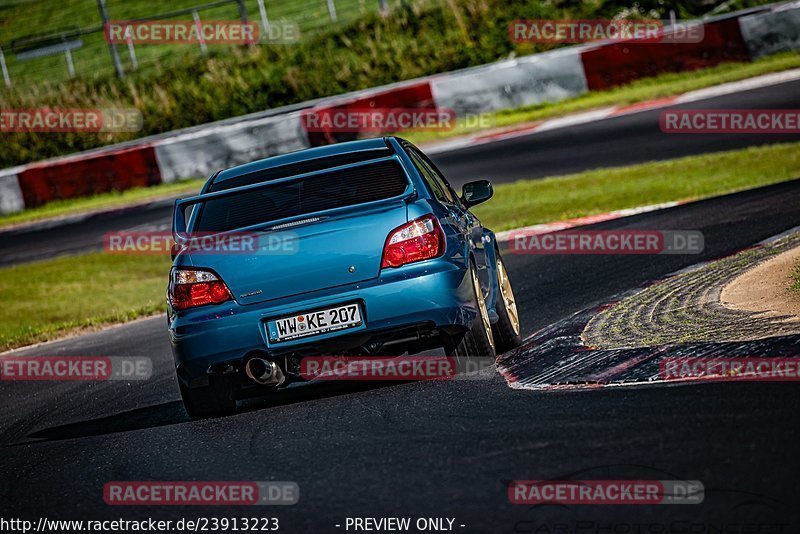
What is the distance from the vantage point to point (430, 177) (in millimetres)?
7801

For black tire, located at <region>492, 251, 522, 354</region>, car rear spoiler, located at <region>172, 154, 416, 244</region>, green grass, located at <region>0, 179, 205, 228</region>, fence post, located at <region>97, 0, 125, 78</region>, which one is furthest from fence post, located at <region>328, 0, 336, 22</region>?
car rear spoiler, located at <region>172, 154, 416, 244</region>

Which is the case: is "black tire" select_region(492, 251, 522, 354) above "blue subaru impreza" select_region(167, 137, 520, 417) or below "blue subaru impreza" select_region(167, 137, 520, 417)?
below

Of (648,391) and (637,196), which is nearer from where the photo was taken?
(648,391)

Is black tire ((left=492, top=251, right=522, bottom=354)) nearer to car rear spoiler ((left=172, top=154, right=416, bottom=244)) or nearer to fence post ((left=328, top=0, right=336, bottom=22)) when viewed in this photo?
car rear spoiler ((left=172, top=154, right=416, bottom=244))

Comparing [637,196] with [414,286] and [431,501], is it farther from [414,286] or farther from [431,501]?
[431,501]

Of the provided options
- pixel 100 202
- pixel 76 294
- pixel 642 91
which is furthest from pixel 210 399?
pixel 100 202

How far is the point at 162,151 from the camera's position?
76.7 feet

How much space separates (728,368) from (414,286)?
5.38 feet

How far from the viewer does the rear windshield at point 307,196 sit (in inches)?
273

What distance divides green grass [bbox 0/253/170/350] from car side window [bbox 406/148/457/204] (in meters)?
6.09

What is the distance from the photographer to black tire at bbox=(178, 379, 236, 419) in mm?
6918

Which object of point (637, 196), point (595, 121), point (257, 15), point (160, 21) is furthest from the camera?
point (257, 15)

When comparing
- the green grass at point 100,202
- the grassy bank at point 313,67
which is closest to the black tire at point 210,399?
the green grass at point 100,202

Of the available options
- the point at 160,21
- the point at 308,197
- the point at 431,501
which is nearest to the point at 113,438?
the point at 308,197
